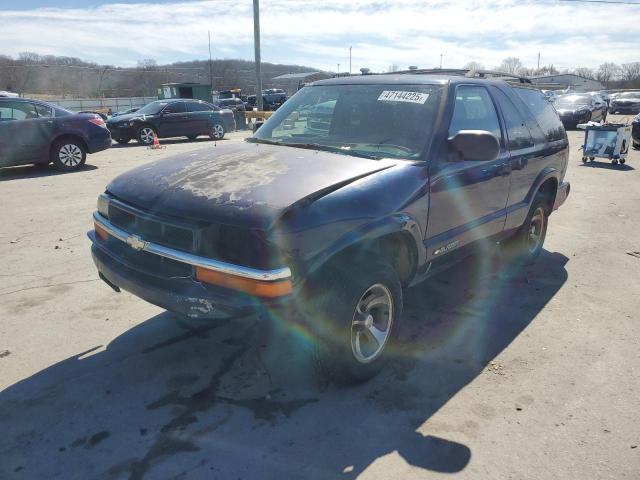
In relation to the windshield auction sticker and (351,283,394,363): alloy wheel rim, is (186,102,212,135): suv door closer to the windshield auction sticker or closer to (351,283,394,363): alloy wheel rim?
the windshield auction sticker

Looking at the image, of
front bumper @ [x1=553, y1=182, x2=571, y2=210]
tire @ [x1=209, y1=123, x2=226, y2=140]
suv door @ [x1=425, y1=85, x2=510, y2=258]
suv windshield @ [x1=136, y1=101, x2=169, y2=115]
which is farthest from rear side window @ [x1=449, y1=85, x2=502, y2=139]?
tire @ [x1=209, y1=123, x2=226, y2=140]

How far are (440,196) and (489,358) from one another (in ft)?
3.89

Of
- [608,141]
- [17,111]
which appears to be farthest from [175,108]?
[608,141]

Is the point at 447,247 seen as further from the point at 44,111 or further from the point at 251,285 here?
the point at 44,111

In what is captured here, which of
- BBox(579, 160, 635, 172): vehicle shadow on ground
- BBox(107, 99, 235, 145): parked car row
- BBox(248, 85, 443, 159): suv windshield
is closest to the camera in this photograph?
BBox(248, 85, 443, 159): suv windshield

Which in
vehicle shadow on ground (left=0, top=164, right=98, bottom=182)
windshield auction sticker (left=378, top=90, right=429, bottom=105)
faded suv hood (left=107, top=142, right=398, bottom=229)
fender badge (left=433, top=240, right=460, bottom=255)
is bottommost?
vehicle shadow on ground (left=0, top=164, right=98, bottom=182)

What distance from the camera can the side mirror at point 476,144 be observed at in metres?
3.28

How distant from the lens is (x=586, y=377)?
3.30 m

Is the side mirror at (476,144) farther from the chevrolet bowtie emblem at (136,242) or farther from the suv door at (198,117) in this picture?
the suv door at (198,117)

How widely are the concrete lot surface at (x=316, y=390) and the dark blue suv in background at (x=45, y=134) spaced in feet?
19.6

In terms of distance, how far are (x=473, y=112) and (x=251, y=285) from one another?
2.50 meters

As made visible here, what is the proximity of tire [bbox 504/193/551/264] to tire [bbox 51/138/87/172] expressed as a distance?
30.1 feet

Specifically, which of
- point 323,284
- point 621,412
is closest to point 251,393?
point 323,284

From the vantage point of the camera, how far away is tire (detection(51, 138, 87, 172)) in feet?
34.3
